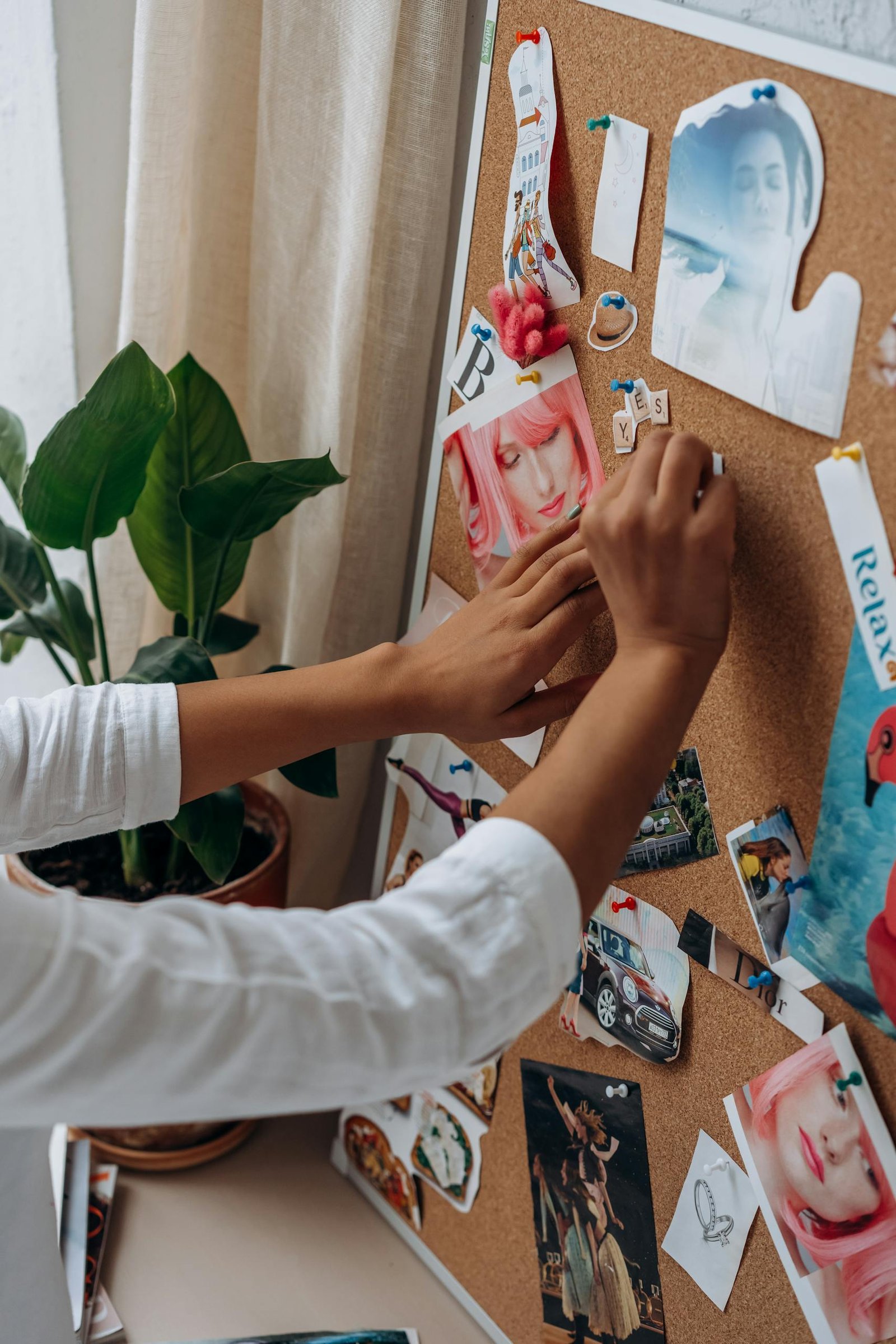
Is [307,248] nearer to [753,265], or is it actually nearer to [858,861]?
[753,265]

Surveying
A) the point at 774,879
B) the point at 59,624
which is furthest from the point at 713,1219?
the point at 59,624

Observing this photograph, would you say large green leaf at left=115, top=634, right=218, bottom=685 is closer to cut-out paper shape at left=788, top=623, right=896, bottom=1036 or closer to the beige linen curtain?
the beige linen curtain

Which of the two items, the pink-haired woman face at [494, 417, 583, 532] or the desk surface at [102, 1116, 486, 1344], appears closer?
the pink-haired woman face at [494, 417, 583, 532]

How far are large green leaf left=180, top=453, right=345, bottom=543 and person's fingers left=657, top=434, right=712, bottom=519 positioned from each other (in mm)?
331

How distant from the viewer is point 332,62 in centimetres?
84

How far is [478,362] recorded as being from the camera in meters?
0.77

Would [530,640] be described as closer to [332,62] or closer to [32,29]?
[332,62]

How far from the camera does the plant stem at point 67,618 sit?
0.92 metres

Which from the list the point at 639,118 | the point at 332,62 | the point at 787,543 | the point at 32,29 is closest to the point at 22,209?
the point at 32,29

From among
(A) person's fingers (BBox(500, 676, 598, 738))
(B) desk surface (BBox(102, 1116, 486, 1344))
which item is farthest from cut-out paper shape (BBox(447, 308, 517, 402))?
(B) desk surface (BBox(102, 1116, 486, 1344))

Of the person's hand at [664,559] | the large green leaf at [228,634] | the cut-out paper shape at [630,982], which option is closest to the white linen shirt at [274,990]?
the person's hand at [664,559]

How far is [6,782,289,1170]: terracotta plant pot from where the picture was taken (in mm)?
970

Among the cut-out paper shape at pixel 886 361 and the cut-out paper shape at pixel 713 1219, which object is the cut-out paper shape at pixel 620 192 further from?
the cut-out paper shape at pixel 713 1219

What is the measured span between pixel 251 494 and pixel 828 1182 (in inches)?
23.6
